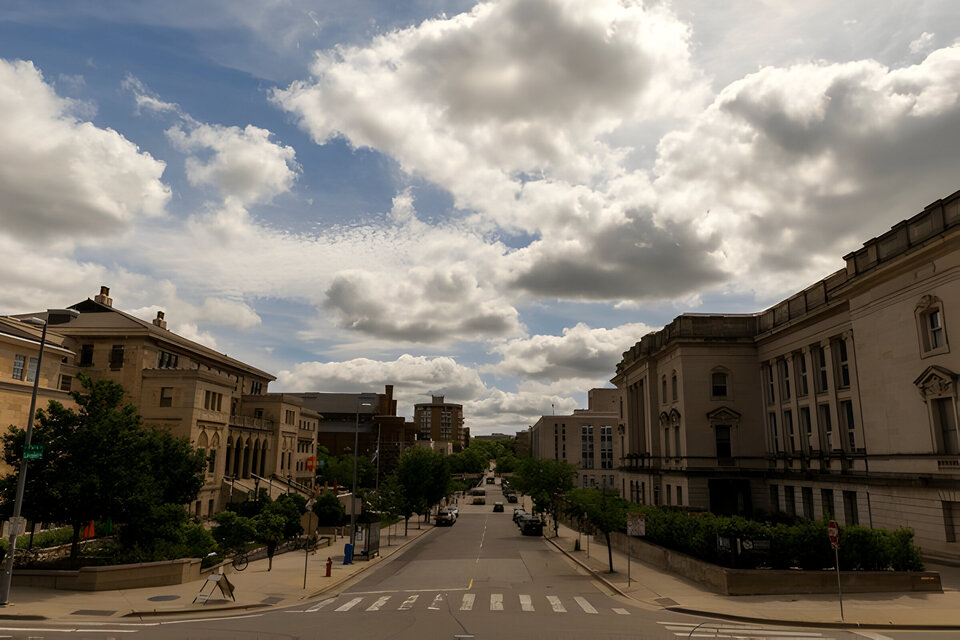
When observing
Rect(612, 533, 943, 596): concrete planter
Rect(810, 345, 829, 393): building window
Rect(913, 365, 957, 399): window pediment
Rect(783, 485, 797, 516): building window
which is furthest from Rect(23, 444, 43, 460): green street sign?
Rect(783, 485, 797, 516): building window

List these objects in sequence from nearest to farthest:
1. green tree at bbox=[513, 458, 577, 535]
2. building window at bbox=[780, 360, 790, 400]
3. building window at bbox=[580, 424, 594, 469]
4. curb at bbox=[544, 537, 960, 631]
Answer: curb at bbox=[544, 537, 960, 631]
building window at bbox=[780, 360, 790, 400]
green tree at bbox=[513, 458, 577, 535]
building window at bbox=[580, 424, 594, 469]

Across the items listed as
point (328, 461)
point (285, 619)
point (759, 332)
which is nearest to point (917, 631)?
point (285, 619)

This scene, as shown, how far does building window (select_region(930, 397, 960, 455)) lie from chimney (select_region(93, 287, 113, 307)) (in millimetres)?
68523

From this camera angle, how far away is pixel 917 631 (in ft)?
54.5

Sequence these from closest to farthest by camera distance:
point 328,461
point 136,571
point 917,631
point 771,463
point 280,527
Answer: point 917,631 → point 136,571 → point 280,527 → point 771,463 → point 328,461

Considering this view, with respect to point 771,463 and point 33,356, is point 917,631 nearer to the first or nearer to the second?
point 771,463

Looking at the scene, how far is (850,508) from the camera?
36.0m

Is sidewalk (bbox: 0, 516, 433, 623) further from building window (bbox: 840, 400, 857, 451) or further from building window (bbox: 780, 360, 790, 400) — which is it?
building window (bbox: 780, 360, 790, 400)

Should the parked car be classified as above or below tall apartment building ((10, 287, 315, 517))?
below

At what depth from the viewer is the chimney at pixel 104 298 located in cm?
6114

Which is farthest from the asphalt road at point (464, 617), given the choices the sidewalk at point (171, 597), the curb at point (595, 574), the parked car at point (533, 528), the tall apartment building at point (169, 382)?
the tall apartment building at point (169, 382)

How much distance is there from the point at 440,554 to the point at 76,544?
2140 cm

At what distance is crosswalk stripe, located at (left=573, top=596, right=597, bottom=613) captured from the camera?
1998 cm

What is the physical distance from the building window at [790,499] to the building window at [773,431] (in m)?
3.39
